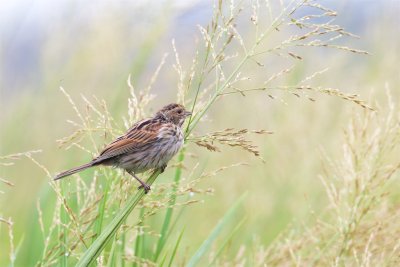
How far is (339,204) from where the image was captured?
123 inches

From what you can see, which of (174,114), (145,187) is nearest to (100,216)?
(145,187)

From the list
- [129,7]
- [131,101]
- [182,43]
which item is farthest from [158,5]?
[182,43]

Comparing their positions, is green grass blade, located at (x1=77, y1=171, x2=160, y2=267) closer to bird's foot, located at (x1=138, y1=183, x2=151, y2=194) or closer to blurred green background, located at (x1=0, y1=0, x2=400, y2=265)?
bird's foot, located at (x1=138, y1=183, x2=151, y2=194)

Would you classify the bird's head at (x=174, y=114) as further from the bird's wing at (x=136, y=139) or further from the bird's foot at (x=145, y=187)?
the bird's foot at (x=145, y=187)

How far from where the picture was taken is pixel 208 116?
15.8 ft

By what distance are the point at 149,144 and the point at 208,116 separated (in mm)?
1241

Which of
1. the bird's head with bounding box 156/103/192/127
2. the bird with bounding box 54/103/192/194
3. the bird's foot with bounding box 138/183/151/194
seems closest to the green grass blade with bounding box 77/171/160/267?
the bird's foot with bounding box 138/183/151/194

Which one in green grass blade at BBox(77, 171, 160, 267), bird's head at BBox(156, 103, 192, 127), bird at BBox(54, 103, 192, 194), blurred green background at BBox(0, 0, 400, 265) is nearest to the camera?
green grass blade at BBox(77, 171, 160, 267)

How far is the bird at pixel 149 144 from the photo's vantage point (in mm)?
3266

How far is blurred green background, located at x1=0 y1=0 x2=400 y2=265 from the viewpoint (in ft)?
16.8

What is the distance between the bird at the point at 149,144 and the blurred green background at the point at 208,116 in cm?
99

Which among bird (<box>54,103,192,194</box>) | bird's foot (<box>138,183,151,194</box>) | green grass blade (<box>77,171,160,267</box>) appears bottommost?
green grass blade (<box>77,171,160,267</box>)

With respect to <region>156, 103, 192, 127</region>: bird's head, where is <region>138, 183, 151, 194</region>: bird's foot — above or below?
below

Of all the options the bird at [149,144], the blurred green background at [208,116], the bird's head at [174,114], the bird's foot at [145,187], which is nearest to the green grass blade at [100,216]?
the bird's foot at [145,187]
